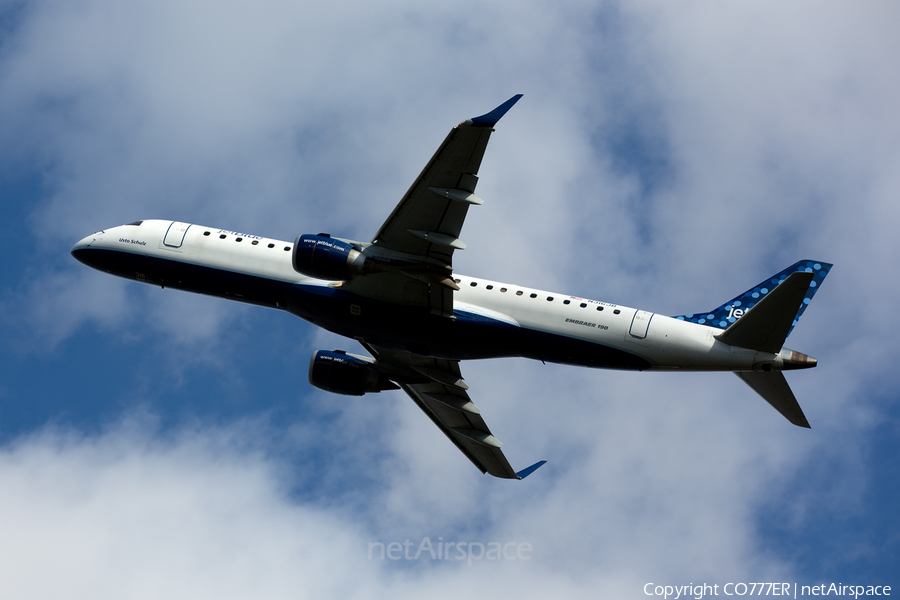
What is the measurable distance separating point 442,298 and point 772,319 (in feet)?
43.4

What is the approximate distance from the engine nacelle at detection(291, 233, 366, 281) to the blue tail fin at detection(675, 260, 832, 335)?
46.3 feet

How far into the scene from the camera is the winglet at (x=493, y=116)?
29609mm

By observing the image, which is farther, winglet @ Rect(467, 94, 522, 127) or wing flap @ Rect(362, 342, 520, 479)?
wing flap @ Rect(362, 342, 520, 479)

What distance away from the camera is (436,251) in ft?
117

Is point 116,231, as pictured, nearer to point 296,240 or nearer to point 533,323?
point 296,240

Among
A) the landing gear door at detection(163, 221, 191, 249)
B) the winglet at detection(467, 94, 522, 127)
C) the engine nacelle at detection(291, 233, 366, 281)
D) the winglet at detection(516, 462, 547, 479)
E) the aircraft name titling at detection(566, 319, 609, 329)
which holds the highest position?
the landing gear door at detection(163, 221, 191, 249)

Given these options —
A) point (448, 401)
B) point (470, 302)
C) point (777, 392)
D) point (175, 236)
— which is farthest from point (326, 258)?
point (777, 392)

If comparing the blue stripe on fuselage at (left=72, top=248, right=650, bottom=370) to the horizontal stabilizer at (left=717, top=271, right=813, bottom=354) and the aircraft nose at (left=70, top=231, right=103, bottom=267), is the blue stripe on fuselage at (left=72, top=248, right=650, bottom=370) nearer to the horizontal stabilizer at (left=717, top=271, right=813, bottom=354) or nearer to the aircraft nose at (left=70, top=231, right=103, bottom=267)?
the horizontal stabilizer at (left=717, top=271, right=813, bottom=354)

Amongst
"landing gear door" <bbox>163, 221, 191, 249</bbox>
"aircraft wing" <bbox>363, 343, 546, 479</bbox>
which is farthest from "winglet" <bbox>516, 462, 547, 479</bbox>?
"landing gear door" <bbox>163, 221, 191, 249</bbox>

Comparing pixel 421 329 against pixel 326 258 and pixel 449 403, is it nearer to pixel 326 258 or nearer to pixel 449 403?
pixel 326 258

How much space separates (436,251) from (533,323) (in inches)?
219

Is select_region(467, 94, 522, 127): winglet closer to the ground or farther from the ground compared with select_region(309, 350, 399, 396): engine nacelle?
farther from the ground

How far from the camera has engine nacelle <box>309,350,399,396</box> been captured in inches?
1734

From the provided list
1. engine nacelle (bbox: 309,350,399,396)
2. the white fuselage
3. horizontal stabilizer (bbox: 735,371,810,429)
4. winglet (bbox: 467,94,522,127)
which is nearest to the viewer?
winglet (bbox: 467,94,522,127)
